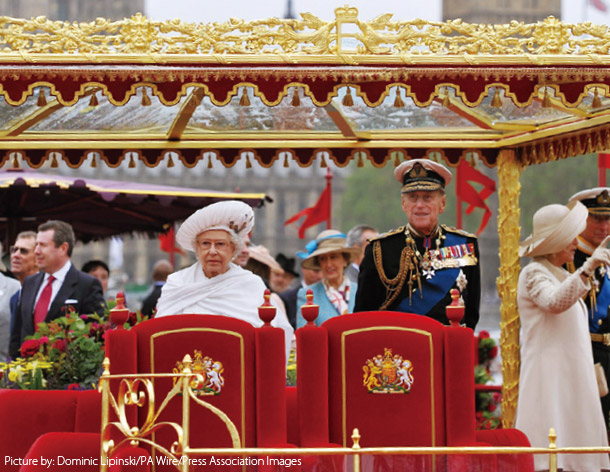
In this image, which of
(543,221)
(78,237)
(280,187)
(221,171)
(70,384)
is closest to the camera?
(70,384)

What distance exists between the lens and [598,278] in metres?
7.24

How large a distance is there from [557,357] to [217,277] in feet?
7.50

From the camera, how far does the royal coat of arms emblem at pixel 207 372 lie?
5074 millimetres

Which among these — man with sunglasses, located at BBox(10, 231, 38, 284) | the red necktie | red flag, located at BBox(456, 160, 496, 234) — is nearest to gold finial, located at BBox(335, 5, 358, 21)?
the red necktie

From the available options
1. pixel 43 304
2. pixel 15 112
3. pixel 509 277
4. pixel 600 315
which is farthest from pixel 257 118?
pixel 600 315

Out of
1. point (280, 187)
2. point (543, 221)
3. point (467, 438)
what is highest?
point (280, 187)

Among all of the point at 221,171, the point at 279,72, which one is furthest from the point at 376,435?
the point at 221,171

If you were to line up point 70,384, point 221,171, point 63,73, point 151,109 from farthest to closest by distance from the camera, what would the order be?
point 221,171
point 151,109
point 70,384
point 63,73

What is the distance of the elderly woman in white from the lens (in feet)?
19.1

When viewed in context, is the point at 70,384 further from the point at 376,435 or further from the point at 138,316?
the point at 376,435

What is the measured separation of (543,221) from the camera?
22.3 feet

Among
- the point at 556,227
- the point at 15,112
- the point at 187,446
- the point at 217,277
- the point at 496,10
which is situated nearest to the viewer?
the point at 187,446

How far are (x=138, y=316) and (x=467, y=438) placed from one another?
250 cm

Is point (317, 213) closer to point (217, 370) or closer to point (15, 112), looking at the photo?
point (15, 112)
